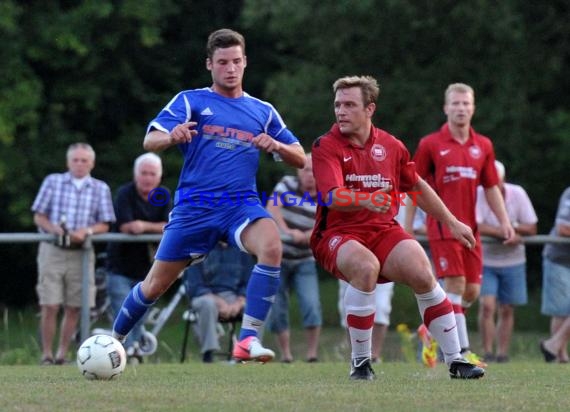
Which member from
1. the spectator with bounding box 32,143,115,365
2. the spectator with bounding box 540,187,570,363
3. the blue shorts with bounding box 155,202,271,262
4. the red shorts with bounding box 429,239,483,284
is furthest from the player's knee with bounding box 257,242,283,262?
the spectator with bounding box 540,187,570,363

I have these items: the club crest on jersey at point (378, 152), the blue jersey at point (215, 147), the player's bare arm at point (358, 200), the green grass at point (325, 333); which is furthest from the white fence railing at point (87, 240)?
the player's bare arm at point (358, 200)

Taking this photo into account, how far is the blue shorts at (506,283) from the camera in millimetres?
13859

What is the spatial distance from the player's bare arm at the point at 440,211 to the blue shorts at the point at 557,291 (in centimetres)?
513

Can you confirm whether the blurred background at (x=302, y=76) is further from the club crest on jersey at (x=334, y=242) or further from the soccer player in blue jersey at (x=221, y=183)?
the club crest on jersey at (x=334, y=242)

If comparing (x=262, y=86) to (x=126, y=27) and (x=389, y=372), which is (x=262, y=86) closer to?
(x=126, y=27)

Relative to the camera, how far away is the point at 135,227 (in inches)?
526

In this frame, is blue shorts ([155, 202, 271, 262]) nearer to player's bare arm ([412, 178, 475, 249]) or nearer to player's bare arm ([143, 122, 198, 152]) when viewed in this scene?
player's bare arm ([143, 122, 198, 152])

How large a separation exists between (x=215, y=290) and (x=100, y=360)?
4.98m

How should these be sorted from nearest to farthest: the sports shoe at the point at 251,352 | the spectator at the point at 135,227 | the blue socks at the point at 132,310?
the sports shoe at the point at 251,352 → the blue socks at the point at 132,310 → the spectator at the point at 135,227

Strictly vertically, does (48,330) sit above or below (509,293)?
below

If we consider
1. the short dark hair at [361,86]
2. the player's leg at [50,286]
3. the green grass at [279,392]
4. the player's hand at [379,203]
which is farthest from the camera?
the player's leg at [50,286]

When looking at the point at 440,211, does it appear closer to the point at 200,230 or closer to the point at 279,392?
the point at 200,230

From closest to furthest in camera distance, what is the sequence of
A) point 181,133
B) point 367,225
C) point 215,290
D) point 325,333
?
point 367,225 < point 181,133 < point 215,290 < point 325,333

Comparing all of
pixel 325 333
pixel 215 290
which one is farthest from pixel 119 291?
pixel 325 333
